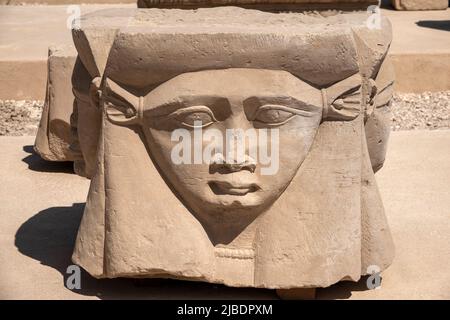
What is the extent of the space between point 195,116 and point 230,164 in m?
0.22

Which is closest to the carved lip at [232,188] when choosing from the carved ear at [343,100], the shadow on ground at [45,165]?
Answer: the carved ear at [343,100]

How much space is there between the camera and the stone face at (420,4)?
33.7 ft

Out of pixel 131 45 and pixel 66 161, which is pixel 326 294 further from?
pixel 66 161

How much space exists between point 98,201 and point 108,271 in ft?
0.89

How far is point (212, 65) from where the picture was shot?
3070 mm

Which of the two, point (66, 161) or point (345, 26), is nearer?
point (345, 26)

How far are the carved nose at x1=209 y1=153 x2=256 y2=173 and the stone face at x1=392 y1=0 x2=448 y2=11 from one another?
25.1 feet

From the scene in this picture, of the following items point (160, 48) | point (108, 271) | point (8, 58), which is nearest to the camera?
point (160, 48)

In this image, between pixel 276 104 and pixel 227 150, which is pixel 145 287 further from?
pixel 276 104

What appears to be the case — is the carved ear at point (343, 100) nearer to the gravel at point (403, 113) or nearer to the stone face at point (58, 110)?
the stone face at point (58, 110)

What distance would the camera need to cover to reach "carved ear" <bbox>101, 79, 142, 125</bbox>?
3.18 meters

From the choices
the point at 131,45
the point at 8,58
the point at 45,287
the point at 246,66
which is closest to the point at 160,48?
the point at 131,45

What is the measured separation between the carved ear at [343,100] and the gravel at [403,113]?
11.0ft

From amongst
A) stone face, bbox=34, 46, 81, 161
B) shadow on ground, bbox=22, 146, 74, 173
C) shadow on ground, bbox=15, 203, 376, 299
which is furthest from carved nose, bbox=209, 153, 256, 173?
shadow on ground, bbox=22, 146, 74, 173
